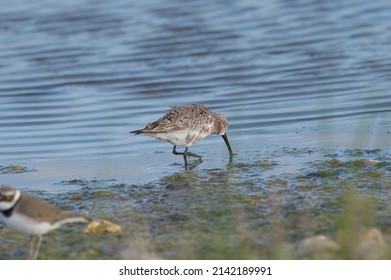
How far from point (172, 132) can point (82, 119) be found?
2.66 m

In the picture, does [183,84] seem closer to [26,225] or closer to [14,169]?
[14,169]

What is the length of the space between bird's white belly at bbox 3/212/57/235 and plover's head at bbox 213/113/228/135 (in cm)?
418

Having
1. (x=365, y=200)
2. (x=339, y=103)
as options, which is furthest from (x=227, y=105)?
(x=365, y=200)

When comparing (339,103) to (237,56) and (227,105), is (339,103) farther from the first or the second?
(237,56)

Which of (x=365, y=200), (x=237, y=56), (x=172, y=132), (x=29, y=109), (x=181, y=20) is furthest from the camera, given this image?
(x=181, y=20)

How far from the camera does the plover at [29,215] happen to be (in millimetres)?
5758

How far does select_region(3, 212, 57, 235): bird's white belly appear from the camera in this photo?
18.8 feet

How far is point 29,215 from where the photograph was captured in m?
5.77

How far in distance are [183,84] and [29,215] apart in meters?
7.91

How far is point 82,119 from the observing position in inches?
452

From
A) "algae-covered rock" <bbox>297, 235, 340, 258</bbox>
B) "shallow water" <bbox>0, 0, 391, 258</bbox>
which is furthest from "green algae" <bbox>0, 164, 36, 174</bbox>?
"algae-covered rock" <bbox>297, 235, 340, 258</bbox>

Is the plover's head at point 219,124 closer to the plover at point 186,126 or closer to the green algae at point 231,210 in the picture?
the plover at point 186,126

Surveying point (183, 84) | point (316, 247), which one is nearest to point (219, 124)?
point (183, 84)
